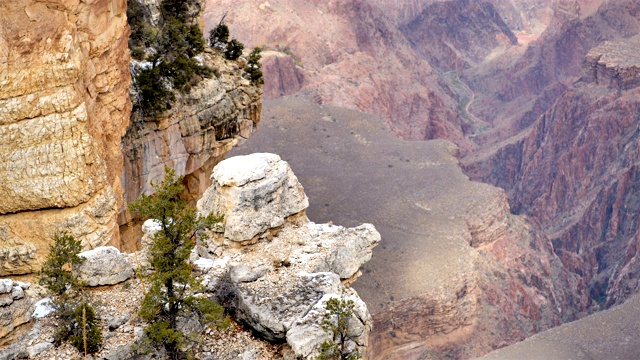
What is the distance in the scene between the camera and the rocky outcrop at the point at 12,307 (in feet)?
75.0

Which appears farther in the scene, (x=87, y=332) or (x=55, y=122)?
(x=55, y=122)

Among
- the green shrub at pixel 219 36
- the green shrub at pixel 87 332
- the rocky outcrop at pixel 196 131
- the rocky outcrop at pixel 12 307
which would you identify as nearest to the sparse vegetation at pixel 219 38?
the green shrub at pixel 219 36

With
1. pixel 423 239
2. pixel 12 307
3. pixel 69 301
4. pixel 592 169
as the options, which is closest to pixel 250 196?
pixel 69 301

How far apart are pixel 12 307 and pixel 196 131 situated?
22.3 m

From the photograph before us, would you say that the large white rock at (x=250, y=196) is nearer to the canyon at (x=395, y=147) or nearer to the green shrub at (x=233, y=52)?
the canyon at (x=395, y=147)

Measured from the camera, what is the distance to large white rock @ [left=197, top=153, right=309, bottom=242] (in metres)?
27.7

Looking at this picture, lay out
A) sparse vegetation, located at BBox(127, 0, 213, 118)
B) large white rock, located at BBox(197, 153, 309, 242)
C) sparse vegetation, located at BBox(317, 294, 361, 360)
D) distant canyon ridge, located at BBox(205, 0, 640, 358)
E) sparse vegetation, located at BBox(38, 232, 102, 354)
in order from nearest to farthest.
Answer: sparse vegetation, located at BBox(317, 294, 361, 360)
sparse vegetation, located at BBox(38, 232, 102, 354)
large white rock, located at BBox(197, 153, 309, 242)
sparse vegetation, located at BBox(127, 0, 213, 118)
distant canyon ridge, located at BBox(205, 0, 640, 358)

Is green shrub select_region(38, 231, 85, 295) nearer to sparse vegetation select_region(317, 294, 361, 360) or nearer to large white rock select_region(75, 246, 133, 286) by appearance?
large white rock select_region(75, 246, 133, 286)

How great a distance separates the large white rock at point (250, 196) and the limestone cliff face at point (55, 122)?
667 cm

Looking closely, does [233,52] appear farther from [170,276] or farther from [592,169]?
[592,169]

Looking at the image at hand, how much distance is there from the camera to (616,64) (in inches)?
4830

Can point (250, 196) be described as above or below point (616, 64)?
above

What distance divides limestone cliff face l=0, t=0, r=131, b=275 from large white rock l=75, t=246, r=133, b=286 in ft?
23.1

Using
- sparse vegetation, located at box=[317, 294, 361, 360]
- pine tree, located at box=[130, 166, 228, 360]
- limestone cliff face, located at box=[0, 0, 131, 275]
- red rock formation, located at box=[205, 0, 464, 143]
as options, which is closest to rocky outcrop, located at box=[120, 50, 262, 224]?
limestone cliff face, located at box=[0, 0, 131, 275]
